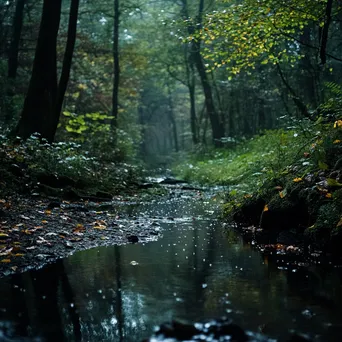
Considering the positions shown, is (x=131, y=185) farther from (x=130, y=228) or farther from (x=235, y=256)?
(x=235, y=256)

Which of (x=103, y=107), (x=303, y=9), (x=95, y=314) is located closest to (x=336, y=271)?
(x=95, y=314)

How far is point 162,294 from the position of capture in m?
3.94

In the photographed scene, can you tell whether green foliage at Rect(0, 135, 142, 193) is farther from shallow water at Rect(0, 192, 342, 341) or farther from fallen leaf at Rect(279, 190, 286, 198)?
fallen leaf at Rect(279, 190, 286, 198)

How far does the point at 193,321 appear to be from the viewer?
327 centimetres

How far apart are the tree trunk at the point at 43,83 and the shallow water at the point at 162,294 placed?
27.5 ft

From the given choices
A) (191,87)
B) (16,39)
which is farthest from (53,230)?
(191,87)

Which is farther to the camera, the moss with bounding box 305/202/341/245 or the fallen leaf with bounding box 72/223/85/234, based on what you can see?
the fallen leaf with bounding box 72/223/85/234

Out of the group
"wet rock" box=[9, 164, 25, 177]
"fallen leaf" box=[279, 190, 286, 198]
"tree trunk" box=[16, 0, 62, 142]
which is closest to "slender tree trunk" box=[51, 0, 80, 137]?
"tree trunk" box=[16, 0, 62, 142]

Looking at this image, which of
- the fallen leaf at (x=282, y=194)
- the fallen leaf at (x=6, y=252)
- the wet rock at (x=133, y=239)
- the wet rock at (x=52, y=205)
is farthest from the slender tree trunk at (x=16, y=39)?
the fallen leaf at (x=282, y=194)

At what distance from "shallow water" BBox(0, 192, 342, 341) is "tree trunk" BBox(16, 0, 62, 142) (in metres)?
8.40

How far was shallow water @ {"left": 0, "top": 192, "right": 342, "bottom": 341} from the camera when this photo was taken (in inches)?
127

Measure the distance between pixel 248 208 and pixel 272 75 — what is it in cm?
1770

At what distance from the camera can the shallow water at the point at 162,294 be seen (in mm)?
3217

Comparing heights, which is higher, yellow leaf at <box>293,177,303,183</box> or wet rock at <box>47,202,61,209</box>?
yellow leaf at <box>293,177,303,183</box>
